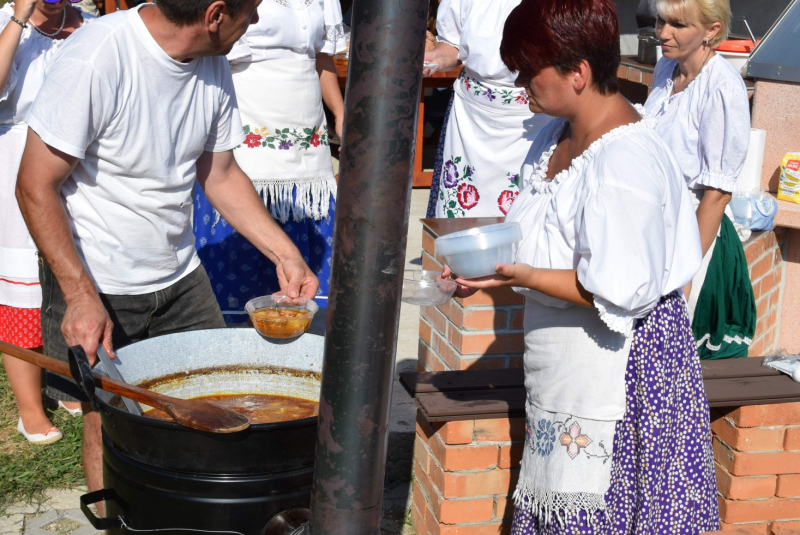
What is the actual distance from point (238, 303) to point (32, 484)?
1191 millimetres

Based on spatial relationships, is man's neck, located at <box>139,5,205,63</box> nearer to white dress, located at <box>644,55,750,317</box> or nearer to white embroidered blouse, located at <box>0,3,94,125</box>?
white embroidered blouse, located at <box>0,3,94,125</box>

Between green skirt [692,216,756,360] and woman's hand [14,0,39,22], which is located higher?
woman's hand [14,0,39,22]

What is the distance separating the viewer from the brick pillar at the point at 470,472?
8.97 feet

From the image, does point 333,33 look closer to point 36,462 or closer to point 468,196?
point 468,196

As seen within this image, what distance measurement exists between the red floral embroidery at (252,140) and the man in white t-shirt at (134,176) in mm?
974

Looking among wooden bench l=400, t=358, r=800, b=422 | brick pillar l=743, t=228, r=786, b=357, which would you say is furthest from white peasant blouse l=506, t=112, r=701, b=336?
brick pillar l=743, t=228, r=786, b=357

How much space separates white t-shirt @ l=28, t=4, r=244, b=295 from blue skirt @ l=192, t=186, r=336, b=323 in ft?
3.98

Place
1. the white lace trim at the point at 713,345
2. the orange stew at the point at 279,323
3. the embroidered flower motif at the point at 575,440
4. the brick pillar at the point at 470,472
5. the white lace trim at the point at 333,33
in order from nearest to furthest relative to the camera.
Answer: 1. the embroidered flower motif at the point at 575,440
2. the orange stew at the point at 279,323
3. the brick pillar at the point at 470,472
4. the white lace trim at the point at 713,345
5. the white lace trim at the point at 333,33

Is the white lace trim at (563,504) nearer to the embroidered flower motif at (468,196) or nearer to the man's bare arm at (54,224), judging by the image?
the man's bare arm at (54,224)

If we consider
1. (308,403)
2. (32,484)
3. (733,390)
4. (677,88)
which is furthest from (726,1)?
(32,484)

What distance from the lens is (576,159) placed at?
2.11 meters

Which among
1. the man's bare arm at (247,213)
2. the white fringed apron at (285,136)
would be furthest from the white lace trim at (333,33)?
the man's bare arm at (247,213)

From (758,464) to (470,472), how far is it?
987 millimetres

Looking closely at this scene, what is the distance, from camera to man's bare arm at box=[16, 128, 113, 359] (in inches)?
90.2
